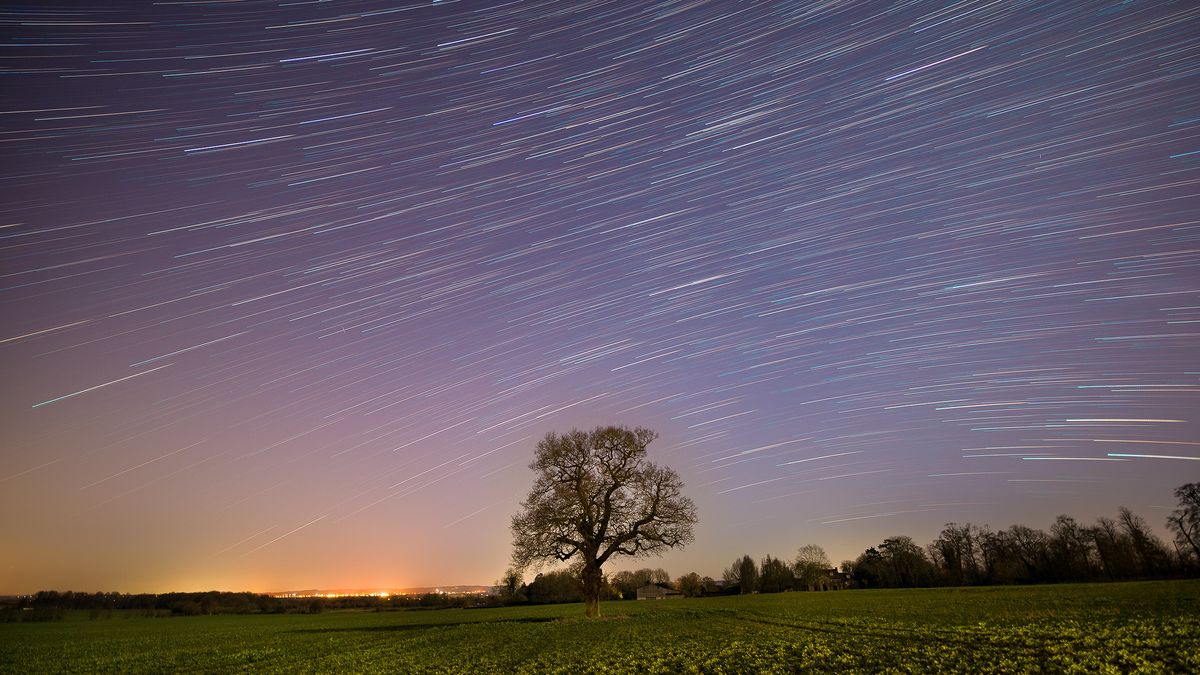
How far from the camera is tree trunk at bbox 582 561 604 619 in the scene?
42.4 metres

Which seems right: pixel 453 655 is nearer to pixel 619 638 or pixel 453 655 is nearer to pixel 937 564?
pixel 619 638

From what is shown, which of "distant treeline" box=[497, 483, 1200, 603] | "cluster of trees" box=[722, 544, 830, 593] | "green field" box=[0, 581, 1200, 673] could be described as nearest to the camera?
"green field" box=[0, 581, 1200, 673]

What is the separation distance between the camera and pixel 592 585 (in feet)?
139

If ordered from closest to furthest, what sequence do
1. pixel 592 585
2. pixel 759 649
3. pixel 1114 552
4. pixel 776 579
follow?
pixel 759 649 < pixel 592 585 < pixel 1114 552 < pixel 776 579

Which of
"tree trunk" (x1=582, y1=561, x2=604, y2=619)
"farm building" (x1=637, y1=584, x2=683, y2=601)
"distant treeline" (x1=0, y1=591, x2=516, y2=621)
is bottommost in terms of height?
"farm building" (x1=637, y1=584, x2=683, y2=601)

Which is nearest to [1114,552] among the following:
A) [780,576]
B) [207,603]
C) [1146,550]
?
[1146,550]

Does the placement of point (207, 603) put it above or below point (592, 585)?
below

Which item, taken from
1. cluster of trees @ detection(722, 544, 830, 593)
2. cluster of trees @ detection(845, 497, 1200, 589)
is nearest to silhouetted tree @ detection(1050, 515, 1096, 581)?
cluster of trees @ detection(845, 497, 1200, 589)

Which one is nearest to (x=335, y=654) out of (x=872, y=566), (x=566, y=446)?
(x=566, y=446)

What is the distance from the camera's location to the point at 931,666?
14.6 meters

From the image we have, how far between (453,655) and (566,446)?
22.1 m

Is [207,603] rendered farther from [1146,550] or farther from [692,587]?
[1146,550]

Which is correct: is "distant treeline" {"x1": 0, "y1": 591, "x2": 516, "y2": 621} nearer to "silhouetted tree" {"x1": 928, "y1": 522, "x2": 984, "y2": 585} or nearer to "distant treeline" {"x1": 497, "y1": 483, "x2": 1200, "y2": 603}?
"distant treeline" {"x1": 497, "y1": 483, "x2": 1200, "y2": 603}

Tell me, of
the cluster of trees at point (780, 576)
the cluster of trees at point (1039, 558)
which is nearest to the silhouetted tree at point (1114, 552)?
the cluster of trees at point (1039, 558)
